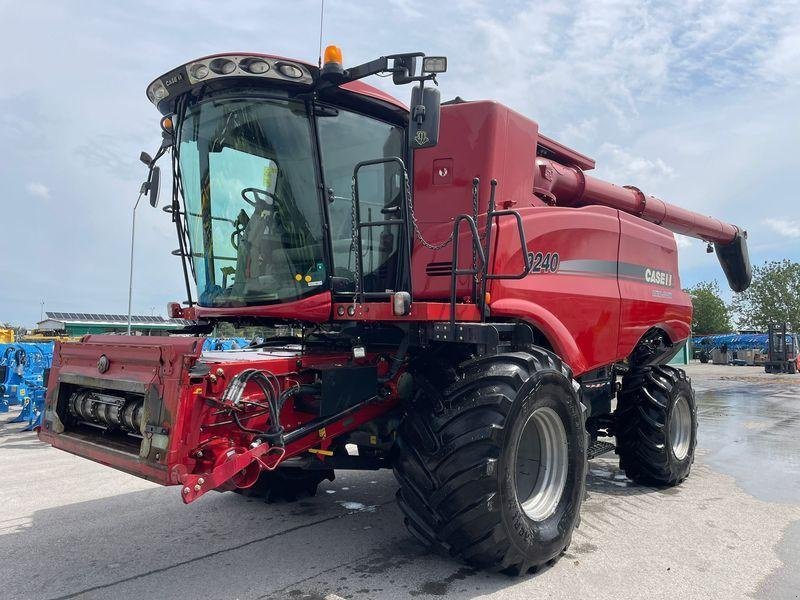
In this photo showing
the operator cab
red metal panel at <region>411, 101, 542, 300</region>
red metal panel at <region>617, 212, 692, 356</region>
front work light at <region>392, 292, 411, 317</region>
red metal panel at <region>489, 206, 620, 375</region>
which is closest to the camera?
front work light at <region>392, 292, 411, 317</region>

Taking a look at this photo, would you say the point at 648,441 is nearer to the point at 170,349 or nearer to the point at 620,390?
the point at 620,390

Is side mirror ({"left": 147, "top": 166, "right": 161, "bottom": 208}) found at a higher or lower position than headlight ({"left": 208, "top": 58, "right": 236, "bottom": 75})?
lower

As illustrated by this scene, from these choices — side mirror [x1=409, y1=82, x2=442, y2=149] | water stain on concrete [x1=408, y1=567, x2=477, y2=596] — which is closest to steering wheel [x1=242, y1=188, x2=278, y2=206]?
side mirror [x1=409, y1=82, x2=442, y2=149]

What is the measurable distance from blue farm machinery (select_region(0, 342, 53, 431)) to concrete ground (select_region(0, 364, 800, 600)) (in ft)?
14.3

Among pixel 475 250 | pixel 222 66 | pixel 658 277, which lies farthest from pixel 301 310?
pixel 658 277

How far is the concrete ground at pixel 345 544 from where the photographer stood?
351 centimetres

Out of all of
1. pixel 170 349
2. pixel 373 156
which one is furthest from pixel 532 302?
pixel 170 349

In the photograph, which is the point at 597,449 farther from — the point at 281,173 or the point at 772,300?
the point at 772,300

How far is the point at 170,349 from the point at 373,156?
2.03 meters

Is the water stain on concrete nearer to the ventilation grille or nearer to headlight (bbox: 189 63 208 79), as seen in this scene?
the ventilation grille

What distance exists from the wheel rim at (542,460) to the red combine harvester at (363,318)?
0.01 meters

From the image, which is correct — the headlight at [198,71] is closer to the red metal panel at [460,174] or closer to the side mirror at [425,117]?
the side mirror at [425,117]

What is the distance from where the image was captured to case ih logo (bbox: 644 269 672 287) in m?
6.29

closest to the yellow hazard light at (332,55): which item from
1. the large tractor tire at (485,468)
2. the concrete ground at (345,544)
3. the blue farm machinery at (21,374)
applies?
the large tractor tire at (485,468)
